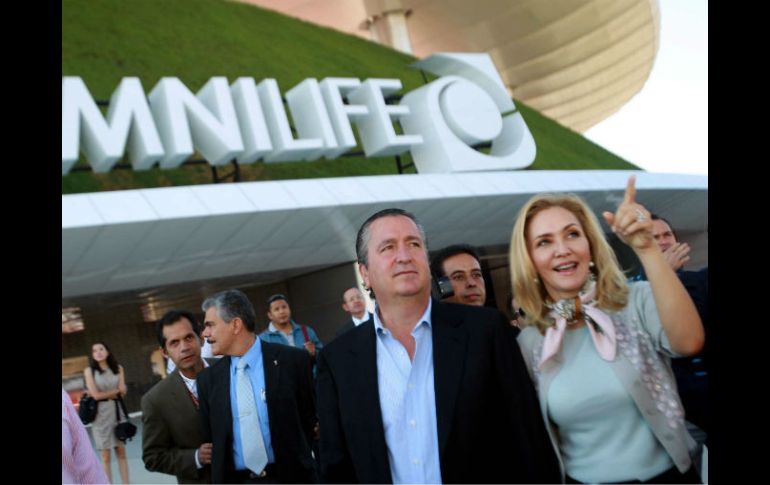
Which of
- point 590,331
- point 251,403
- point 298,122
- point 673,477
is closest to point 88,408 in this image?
point 251,403

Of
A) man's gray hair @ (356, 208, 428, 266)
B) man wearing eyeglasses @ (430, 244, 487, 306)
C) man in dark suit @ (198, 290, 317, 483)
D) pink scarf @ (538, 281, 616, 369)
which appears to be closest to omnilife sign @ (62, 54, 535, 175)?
man in dark suit @ (198, 290, 317, 483)

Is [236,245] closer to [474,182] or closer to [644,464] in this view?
[474,182]

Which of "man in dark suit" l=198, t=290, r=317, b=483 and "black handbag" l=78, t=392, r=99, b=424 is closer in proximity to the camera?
"man in dark suit" l=198, t=290, r=317, b=483

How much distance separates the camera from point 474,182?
20016 millimetres

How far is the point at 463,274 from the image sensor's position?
195 inches

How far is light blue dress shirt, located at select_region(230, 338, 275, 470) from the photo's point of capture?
442 centimetres

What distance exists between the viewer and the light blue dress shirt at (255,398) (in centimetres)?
442

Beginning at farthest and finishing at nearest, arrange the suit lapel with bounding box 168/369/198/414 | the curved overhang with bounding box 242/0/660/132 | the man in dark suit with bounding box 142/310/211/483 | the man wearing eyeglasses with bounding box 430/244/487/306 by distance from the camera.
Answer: the curved overhang with bounding box 242/0/660/132 → the man wearing eyeglasses with bounding box 430/244/487/306 → the suit lapel with bounding box 168/369/198/414 → the man in dark suit with bounding box 142/310/211/483

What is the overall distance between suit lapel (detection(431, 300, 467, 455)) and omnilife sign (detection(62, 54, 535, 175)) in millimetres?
13954

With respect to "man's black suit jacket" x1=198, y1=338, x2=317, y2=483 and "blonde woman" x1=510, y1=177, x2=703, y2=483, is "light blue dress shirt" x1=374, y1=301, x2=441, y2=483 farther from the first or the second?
"man's black suit jacket" x1=198, y1=338, x2=317, y2=483

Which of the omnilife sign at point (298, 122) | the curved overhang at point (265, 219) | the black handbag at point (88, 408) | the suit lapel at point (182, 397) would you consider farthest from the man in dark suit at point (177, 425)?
the omnilife sign at point (298, 122)
